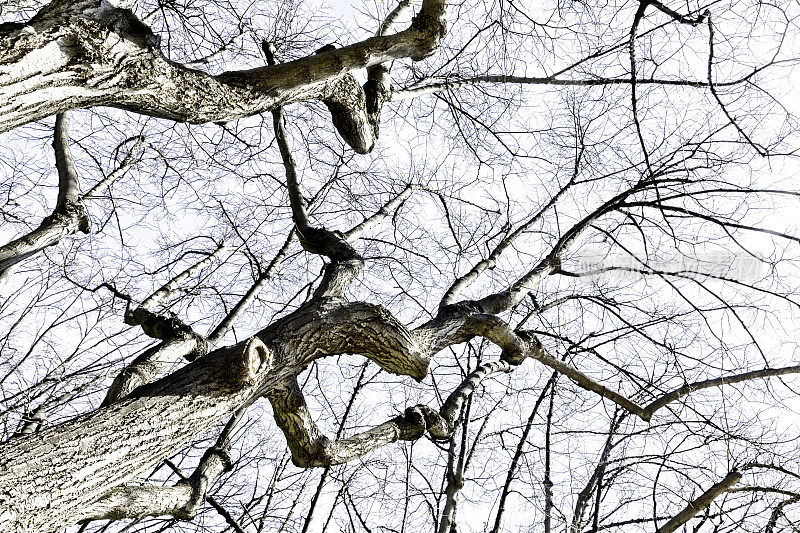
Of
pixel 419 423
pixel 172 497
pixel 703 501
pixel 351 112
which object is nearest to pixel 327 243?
pixel 351 112

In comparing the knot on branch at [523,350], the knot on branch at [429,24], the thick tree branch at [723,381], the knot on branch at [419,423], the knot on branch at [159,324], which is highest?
the knot on branch at [429,24]

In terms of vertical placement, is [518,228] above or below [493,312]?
above

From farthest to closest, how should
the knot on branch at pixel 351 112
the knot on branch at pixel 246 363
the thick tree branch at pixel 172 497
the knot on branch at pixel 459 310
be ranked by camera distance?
the knot on branch at pixel 459 310
the knot on branch at pixel 351 112
the thick tree branch at pixel 172 497
the knot on branch at pixel 246 363

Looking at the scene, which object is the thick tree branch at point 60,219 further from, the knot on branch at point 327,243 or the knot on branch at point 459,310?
the knot on branch at point 459,310

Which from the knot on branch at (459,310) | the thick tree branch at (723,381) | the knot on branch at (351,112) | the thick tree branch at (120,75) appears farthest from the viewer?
the knot on branch at (459,310)

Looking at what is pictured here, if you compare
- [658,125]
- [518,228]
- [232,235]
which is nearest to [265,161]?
[232,235]

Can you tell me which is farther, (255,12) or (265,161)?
(265,161)

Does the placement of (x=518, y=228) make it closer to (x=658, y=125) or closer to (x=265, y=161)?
(x=658, y=125)

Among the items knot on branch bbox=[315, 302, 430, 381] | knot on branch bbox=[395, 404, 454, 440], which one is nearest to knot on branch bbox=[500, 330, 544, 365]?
knot on branch bbox=[395, 404, 454, 440]

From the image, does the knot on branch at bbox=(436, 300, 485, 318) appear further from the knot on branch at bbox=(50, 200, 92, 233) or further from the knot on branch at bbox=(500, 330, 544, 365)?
the knot on branch at bbox=(50, 200, 92, 233)

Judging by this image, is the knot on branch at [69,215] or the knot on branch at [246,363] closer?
the knot on branch at [246,363]

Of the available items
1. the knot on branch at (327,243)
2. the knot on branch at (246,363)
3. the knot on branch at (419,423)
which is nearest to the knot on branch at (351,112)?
the knot on branch at (327,243)

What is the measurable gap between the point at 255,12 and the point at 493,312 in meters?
2.43

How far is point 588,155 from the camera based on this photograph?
4.76 meters
